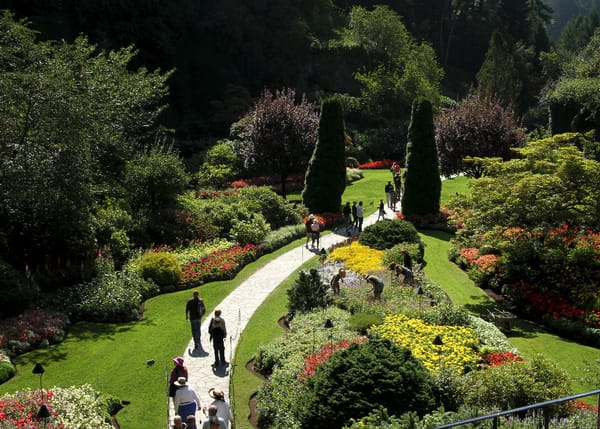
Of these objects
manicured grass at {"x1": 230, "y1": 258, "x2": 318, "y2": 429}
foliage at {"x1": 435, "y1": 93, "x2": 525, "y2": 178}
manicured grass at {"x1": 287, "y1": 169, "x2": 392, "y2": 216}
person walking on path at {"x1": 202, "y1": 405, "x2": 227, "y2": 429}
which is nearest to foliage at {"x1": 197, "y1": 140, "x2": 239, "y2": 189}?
manicured grass at {"x1": 287, "y1": 169, "x2": 392, "y2": 216}

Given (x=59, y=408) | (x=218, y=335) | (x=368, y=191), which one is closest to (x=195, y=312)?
(x=218, y=335)

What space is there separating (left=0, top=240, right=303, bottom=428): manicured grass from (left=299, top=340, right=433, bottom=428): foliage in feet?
11.1

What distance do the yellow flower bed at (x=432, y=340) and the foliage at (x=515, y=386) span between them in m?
0.91

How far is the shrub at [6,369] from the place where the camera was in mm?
14248

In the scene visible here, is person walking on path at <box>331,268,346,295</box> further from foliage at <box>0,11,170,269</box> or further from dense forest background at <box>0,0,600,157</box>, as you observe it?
dense forest background at <box>0,0,600,157</box>

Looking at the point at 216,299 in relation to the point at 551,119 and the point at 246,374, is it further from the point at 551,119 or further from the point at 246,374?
the point at 551,119

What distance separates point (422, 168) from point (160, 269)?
14.5 meters

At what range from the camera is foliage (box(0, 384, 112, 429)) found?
11.4 metres

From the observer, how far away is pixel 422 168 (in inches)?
1169

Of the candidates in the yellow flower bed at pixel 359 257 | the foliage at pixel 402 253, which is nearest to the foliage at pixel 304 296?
the yellow flower bed at pixel 359 257

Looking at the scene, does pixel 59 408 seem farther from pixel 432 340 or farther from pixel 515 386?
pixel 515 386

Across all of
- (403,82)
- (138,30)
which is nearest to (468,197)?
(403,82)

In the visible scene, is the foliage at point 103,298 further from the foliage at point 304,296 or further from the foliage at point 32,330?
the foliage at point 304,296

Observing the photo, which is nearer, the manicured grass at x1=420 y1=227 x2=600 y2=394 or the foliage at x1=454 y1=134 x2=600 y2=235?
the manicured grass at x1=420 y1=227 x2=600 y2=394
